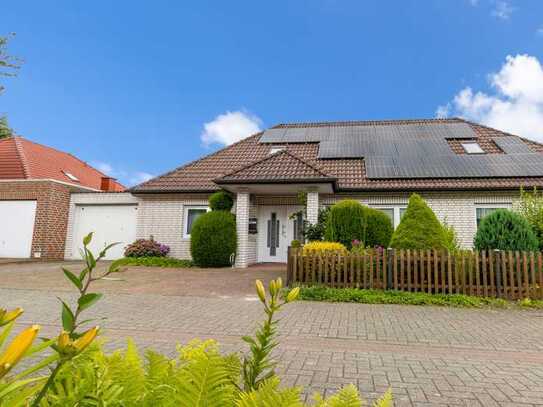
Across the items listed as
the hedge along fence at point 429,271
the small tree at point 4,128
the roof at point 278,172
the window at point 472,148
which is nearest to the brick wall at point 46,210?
the roof at point 278,172

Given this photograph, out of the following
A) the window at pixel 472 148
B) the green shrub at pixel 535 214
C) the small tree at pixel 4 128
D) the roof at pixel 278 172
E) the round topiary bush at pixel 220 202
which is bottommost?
the green shrub at pixel 535 214

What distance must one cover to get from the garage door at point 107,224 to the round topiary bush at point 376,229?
1052 cm

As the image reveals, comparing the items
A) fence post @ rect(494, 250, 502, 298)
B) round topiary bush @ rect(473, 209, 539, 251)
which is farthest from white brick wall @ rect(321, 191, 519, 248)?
fence post @ rect(494, 250, 502, 298)

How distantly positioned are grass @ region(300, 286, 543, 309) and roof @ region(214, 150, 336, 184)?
503 centimetres

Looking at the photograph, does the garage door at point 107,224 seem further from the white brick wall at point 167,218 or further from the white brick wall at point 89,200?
the white brick wall at point 167,218

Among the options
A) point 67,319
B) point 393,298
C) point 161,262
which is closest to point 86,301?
point 67,319

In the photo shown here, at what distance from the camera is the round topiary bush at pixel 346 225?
10695 millimetres

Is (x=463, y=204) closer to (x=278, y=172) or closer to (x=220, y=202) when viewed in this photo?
(x=278, y=172)

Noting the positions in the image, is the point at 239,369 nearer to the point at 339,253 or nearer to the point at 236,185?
the point at 339,253

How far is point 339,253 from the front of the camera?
825cm

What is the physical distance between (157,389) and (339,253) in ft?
24.7

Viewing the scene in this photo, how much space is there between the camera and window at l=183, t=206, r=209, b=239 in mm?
14562

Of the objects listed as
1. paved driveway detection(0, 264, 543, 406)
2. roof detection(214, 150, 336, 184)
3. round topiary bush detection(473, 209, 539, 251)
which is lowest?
paved driveway detection(0, 264, 543, 406)

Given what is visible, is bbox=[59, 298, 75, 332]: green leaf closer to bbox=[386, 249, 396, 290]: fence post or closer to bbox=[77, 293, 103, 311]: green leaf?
bbox=[77, 293, 103, 311]: green leaf
